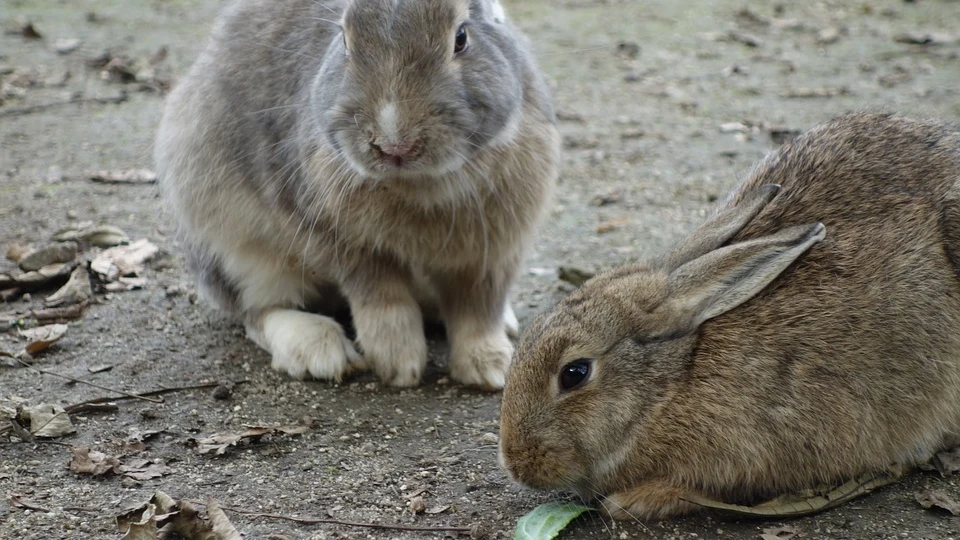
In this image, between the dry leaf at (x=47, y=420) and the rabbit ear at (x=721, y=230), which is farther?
the dry leaf at (x=47, y=420)

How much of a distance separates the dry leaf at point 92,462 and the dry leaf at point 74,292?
4.80ft

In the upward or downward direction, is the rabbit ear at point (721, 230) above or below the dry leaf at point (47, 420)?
above

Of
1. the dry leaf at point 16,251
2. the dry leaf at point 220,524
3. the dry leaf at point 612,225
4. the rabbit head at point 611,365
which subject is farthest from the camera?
the dry leaf at point 612,225

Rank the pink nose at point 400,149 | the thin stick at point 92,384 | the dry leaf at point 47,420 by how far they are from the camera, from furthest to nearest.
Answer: the thin stick at point 92,384 → the dry leaf at point 47,420 → the pink nose at point 400,149

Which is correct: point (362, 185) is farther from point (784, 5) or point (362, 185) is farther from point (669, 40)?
point (784, 5)

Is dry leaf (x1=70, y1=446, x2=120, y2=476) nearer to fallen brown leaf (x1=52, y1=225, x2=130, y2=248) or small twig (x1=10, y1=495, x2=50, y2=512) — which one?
small twig (x1=10, y1=495, x2=50, y2=512)

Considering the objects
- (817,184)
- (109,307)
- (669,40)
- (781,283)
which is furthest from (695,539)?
(669,40)

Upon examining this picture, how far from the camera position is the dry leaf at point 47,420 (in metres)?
3.92

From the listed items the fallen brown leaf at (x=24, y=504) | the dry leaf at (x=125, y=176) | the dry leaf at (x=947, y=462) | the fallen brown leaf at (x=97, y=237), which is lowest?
the dry leaf at (x=125, y=176)

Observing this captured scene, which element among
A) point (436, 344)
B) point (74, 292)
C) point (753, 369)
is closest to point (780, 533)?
point (753, 369)

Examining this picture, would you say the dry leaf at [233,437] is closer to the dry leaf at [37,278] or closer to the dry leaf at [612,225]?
the dry leaf at [37,278]

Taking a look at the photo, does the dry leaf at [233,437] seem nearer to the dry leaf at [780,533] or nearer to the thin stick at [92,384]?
the thin stick at [92,384]

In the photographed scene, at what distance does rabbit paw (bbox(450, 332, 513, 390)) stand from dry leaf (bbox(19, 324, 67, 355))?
1.73 m

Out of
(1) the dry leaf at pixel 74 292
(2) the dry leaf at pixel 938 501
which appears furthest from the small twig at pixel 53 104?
(2) the dry leaf at pixel 938 501
